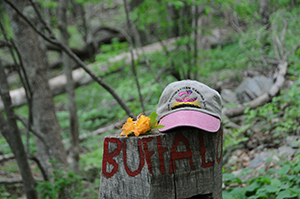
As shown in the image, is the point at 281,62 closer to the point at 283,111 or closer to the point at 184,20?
the point at 283,111

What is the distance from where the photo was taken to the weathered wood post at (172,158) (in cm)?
161

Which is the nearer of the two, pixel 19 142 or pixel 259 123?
pixel 19 142

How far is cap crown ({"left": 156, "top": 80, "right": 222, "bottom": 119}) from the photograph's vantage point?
1761mm

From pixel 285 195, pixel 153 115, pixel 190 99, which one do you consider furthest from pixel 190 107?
pixel 285 195

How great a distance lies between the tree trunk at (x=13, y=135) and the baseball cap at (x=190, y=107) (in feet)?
6.26

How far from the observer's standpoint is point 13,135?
9.56 ft

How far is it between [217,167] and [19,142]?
2.31 meters

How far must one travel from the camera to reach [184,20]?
5.39m

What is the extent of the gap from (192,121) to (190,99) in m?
0.23

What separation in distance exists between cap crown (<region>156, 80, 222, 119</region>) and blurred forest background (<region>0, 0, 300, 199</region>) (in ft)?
4.01

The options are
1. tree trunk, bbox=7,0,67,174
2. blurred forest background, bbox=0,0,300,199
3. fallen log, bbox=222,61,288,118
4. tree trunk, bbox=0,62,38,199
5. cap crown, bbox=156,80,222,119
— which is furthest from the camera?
fallen log, bbox=222,61,288,118

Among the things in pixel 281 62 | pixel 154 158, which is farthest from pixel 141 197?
pixel 281 62

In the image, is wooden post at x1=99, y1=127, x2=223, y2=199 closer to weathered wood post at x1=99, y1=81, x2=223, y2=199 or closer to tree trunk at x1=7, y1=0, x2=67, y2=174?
weathered wood post at x1=99, y1=81, x2=223, y2=199

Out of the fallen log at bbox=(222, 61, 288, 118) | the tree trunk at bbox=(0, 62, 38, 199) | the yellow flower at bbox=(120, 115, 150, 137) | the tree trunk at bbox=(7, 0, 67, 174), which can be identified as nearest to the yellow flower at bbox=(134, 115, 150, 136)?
the yellow flower at bbox=(120, 115, 150, 137)
